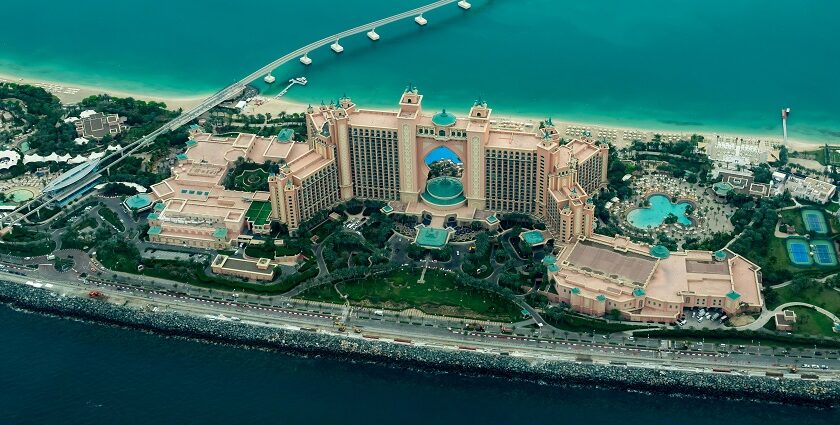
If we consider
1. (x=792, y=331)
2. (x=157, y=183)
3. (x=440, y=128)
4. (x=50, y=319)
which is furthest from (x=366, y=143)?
(x=792, y=331)

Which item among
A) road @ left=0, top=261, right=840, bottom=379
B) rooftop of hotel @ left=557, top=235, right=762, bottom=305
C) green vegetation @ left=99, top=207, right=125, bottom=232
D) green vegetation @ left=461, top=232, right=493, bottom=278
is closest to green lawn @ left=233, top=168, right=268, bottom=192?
green vegetation @ left=99, top=207, right=125, bottom=232

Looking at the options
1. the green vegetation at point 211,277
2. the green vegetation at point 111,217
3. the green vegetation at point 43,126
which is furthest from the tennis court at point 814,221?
the green vegetation at point 43,126

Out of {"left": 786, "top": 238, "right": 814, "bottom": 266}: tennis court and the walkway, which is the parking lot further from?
{"left": 786, "top": 238, "right": 814, "bottom": 266}: tennis court

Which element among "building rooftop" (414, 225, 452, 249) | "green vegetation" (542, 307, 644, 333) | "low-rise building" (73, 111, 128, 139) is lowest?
"green vegetation" (542, 307, 644, 333)

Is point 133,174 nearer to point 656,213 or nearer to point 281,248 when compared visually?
point 281,248

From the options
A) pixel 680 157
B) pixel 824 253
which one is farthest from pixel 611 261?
pixel 680 157

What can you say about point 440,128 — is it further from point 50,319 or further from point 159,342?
point 50,319
